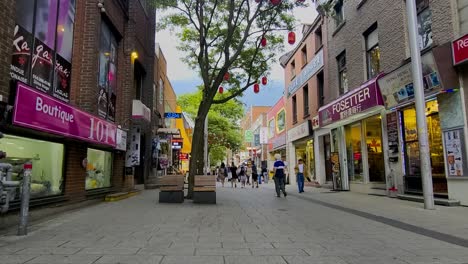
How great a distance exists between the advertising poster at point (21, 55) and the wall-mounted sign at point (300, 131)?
56.0 feet

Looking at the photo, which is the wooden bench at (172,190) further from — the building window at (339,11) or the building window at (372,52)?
the building window at (339,11)

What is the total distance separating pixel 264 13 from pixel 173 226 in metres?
9.44

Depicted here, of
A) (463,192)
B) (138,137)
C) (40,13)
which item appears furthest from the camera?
(138,137)

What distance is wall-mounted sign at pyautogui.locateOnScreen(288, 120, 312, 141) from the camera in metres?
22.5

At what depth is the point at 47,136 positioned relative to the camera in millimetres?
8500

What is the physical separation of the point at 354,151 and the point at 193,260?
13563 millimetres

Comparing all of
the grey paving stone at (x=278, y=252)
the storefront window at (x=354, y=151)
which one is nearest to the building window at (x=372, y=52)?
the storefront window at (x=354, y=151)

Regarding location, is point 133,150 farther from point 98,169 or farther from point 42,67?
point 42,67

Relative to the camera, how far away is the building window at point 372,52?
581 inches

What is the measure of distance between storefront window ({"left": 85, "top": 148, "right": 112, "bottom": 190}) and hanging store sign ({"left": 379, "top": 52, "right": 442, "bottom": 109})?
9.93 meters

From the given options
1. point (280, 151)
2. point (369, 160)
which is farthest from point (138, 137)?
point (280, 151)

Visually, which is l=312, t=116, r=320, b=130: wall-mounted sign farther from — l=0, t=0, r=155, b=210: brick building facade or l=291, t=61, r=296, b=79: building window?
l=0, t=0, r=155, b=210: brick building facade

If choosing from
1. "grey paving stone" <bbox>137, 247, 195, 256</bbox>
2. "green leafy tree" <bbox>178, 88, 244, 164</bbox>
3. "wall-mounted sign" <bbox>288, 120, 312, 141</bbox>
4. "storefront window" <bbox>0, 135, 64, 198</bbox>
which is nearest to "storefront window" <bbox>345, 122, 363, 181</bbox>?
"wall-mounted sign" <bbox>288, 120, 312, 141</bbox>

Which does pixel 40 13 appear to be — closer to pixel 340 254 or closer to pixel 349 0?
pixel 340 254
